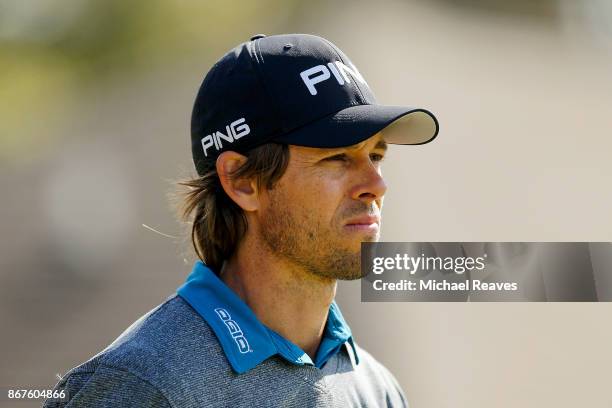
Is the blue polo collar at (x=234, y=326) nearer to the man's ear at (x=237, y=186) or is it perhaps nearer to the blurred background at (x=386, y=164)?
the man's ear at (x=237, y=186)

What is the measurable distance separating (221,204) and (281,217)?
20cm

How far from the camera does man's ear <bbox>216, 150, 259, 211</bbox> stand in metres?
1.90

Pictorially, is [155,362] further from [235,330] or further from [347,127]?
[347,127]

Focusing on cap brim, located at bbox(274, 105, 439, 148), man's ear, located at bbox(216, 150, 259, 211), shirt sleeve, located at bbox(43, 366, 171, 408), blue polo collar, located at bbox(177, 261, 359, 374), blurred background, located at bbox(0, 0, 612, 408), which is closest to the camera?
shirt sleeve, located at bbox(43, 366, 171, 408)

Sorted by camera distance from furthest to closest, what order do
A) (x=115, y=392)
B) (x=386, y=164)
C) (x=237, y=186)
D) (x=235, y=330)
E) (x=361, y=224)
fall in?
(x=386, y=164), (x=237, y=186), (x=361, y=224), (x=235, y=330), (x=115, y=392)

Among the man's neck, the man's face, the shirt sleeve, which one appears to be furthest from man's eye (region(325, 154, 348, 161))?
the shirt sleeve

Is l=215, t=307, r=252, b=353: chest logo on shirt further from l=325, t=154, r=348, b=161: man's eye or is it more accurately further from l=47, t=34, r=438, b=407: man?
l=325, t=154, r=348, b=161: man's eye

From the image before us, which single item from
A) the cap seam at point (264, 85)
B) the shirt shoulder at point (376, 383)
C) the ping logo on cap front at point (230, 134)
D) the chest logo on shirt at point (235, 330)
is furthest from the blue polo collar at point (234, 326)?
the cap seam at point (264, 85)

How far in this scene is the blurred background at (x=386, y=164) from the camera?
156 inches

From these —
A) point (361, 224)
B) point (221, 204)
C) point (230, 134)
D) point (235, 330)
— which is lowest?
point (235, 330)

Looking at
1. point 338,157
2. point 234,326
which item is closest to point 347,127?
point 338,157

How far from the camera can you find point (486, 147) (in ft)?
14.4

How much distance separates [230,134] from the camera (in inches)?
73.3

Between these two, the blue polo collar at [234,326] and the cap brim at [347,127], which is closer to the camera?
the blue polo collar at [234,326]
